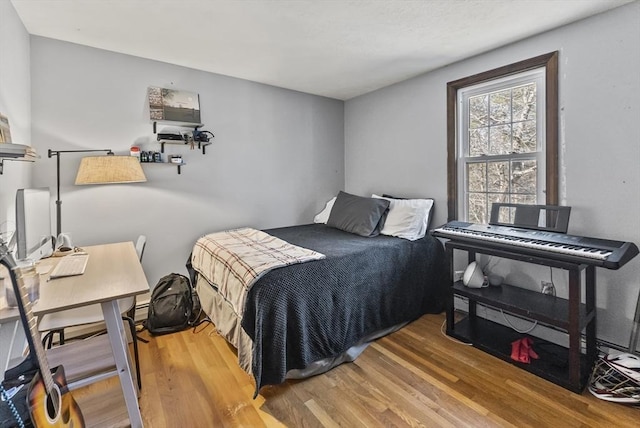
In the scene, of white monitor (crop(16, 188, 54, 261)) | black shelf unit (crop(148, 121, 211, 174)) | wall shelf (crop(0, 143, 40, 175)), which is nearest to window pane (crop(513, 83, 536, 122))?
black shelf unit (crop(148, 121, 211, 174))

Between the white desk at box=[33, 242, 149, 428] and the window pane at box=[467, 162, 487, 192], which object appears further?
the window pane at box=[467, 162, 487, 192]

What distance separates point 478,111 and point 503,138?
0.35m

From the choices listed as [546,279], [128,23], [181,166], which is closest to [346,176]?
[181,166]

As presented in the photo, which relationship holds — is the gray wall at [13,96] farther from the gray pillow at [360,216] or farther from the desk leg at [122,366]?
the gray pillow at [360,216]

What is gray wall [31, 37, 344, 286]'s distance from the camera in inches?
91.7

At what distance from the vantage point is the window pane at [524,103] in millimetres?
2338

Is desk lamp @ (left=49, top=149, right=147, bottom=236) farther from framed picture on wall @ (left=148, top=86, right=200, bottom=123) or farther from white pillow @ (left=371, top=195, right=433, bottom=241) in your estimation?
white pillow @ (left=371, top=195, right=433, bottom=241)

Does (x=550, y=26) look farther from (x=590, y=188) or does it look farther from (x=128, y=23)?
(x=128, y=23)

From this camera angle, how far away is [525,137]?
2389 mm

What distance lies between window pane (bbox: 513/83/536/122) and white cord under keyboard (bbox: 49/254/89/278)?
314 centimetres

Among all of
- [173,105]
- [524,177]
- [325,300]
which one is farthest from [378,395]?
[173,105]

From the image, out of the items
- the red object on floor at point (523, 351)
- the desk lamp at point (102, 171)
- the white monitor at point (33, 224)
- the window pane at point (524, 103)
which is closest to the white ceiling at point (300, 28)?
the window pane at point (524, 103)

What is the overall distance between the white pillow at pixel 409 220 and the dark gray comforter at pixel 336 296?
10 cm

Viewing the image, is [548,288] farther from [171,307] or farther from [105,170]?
[105,170]
